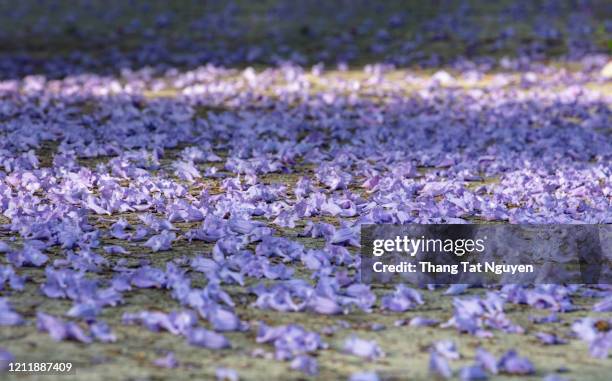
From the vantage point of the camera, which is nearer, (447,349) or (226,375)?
(226,375)

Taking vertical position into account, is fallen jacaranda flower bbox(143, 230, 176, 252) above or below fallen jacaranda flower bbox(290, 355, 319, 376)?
above

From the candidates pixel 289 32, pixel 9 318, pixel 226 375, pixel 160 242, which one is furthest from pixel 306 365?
pixel 289 32

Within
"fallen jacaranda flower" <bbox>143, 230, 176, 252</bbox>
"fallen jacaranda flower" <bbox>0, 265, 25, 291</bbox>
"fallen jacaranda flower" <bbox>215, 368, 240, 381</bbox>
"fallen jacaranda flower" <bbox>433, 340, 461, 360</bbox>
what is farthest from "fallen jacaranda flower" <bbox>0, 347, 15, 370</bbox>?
"fallen jacaranda flower" <bbox>143, 230, 176, 252</bbox>

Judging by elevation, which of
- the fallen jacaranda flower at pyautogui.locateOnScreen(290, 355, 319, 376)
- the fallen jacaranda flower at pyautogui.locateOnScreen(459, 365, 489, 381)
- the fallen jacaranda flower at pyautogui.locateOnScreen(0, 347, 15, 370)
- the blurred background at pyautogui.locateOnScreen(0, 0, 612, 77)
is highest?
the blurred background at pyautogui.locateOnScreen(0, 0, 612, 77)

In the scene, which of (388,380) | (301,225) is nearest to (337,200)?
(301,225)

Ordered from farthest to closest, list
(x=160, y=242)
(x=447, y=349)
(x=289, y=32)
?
(x=289, y=32) < (x=160, y=242) < (x=447, y=349)

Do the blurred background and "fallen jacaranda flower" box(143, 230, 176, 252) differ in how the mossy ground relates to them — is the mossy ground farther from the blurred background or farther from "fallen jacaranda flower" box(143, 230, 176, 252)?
the blurred background

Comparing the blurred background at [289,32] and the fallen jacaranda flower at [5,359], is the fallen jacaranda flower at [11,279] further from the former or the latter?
the blurred background at [289,32]

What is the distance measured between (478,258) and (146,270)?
1.95 meters

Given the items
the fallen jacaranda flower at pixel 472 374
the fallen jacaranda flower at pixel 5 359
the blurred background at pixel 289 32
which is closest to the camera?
the fallen jacaranda flower at pixel 5 359

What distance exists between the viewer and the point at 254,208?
6.48 m

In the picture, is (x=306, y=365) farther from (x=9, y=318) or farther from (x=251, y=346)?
(x=9, y=318)

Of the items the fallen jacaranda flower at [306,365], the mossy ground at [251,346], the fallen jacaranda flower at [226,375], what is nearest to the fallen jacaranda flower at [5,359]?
the mossy ground at [251,346]

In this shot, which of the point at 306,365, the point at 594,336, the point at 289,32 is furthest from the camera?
the point at 289,32
